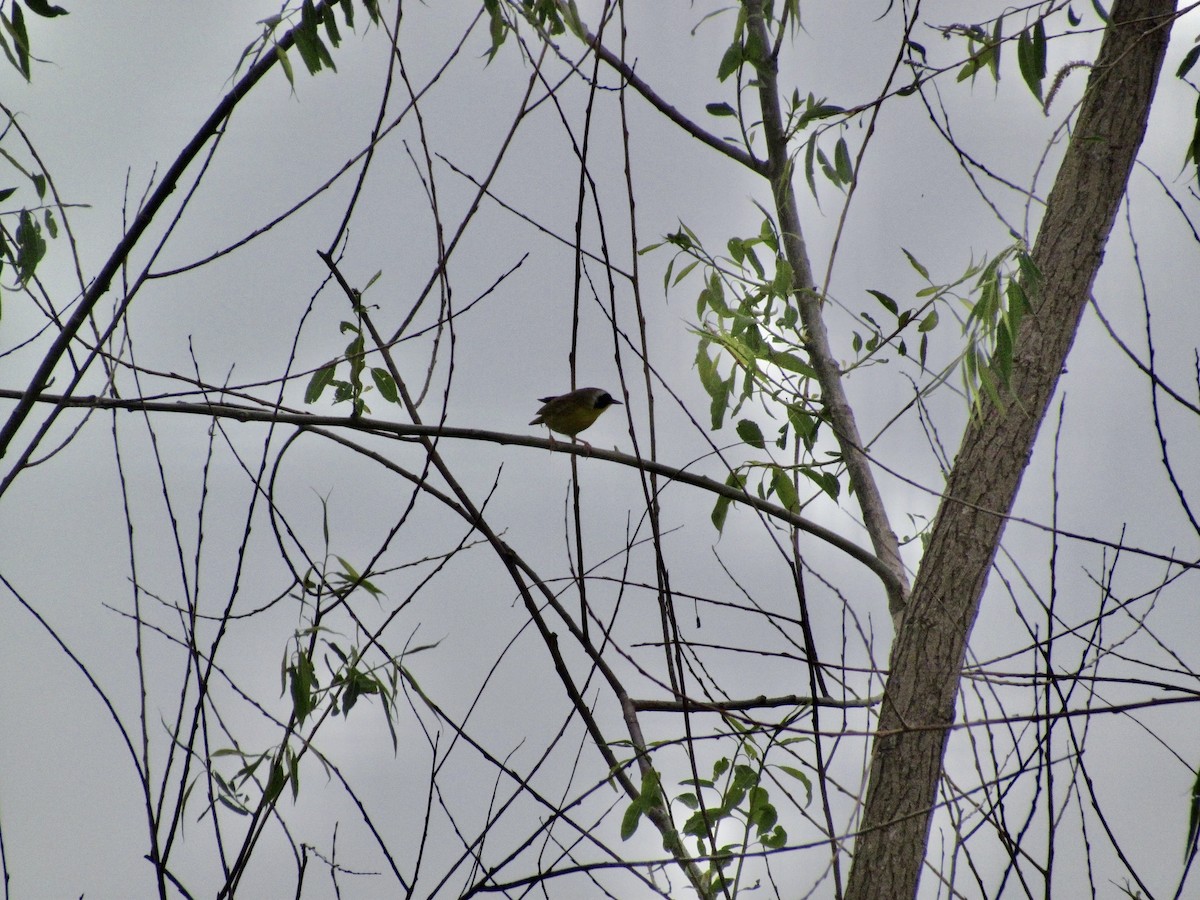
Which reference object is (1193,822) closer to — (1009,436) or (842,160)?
(1009,436)

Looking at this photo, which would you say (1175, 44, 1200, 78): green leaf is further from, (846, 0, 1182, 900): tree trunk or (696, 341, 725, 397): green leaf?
(696, 341, 725, 397): green leaf

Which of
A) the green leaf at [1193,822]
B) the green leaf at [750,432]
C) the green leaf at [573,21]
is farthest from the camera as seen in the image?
the green leaf at [750,432]

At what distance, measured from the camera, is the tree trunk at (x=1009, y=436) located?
7.91 ft

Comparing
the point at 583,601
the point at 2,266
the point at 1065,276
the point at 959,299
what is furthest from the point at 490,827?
the point at 1065,276

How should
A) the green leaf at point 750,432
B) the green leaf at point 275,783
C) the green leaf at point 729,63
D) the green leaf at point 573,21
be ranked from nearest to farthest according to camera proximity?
the green leaf at point 275,783, the green leaf at point 573,21, the green leaf at point 750,432, the green leaf at point 729,63

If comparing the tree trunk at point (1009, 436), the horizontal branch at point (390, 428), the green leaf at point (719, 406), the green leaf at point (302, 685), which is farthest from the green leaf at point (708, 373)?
the green leaf at point (302, 685)

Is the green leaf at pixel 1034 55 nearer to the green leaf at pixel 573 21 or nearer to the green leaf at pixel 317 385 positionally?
the green leaf at pixel 573 21

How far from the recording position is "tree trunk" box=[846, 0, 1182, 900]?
7.91ft

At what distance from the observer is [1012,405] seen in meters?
2.70

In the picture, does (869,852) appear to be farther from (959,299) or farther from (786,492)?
(959,299)

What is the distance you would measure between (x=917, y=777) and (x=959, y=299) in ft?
3.69

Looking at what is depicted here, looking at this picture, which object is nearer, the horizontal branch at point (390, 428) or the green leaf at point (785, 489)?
the horizontal branch at point (390, 428)

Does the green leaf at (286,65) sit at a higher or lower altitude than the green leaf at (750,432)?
lower

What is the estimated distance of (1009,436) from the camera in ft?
8.73
